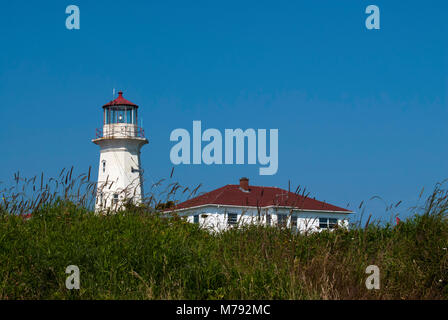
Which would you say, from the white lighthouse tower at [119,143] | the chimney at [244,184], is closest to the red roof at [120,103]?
the white lighthouse tower at [119,143]

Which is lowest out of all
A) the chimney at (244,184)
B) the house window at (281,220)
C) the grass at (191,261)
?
the grass at (191,261)

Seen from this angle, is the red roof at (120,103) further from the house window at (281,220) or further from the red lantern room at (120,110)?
the house window at (281,220)

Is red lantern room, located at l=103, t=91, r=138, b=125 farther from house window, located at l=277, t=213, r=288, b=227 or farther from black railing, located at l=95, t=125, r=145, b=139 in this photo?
house window, located at l=277, t=213, r=288, b=227

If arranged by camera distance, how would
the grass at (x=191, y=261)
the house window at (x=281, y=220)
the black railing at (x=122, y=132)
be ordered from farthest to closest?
the black railing at (x=122, y=132), the house window at (x=281, y=220), the grass at (x=191, y=261)

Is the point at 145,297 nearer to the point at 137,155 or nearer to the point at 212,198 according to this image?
the point at 137,155

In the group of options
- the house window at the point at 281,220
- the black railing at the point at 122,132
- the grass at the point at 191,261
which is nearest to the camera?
the grass at the point at 191,261

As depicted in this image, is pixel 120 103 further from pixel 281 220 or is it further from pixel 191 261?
pixel 191 261

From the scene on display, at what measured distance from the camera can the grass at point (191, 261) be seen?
21.3 ft

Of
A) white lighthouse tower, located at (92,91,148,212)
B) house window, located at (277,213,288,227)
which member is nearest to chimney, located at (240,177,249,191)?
white lighthouse tower, located at (92,91,148,212)

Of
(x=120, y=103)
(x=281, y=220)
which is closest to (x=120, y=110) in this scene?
(x=120, y=103)

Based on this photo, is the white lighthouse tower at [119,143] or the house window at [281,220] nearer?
the house window at [281,220]

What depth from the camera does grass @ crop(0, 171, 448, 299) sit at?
6.49m

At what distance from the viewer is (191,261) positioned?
281 inches
